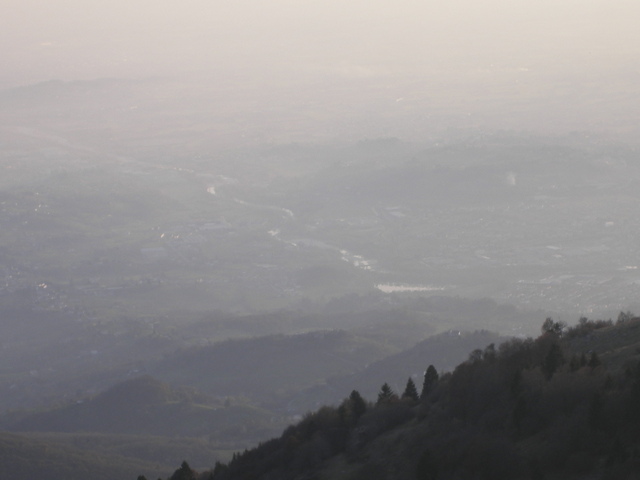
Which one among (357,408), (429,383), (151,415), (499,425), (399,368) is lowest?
(499,425)

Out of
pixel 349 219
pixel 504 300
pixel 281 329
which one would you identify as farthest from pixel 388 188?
pixel 281 329

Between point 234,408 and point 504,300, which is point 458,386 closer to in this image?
point 234,408

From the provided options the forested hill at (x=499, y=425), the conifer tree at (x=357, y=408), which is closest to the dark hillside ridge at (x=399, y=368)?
the conifer tree at (x=357, y=408)

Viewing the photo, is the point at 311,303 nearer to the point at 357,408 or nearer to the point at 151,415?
the point at 151,415

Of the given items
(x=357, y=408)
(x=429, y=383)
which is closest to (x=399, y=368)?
(x=357, y=408)

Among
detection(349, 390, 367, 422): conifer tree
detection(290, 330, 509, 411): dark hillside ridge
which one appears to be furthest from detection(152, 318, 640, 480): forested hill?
detection(290, 330, 509, 411): dark hillside ridge

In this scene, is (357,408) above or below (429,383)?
below
